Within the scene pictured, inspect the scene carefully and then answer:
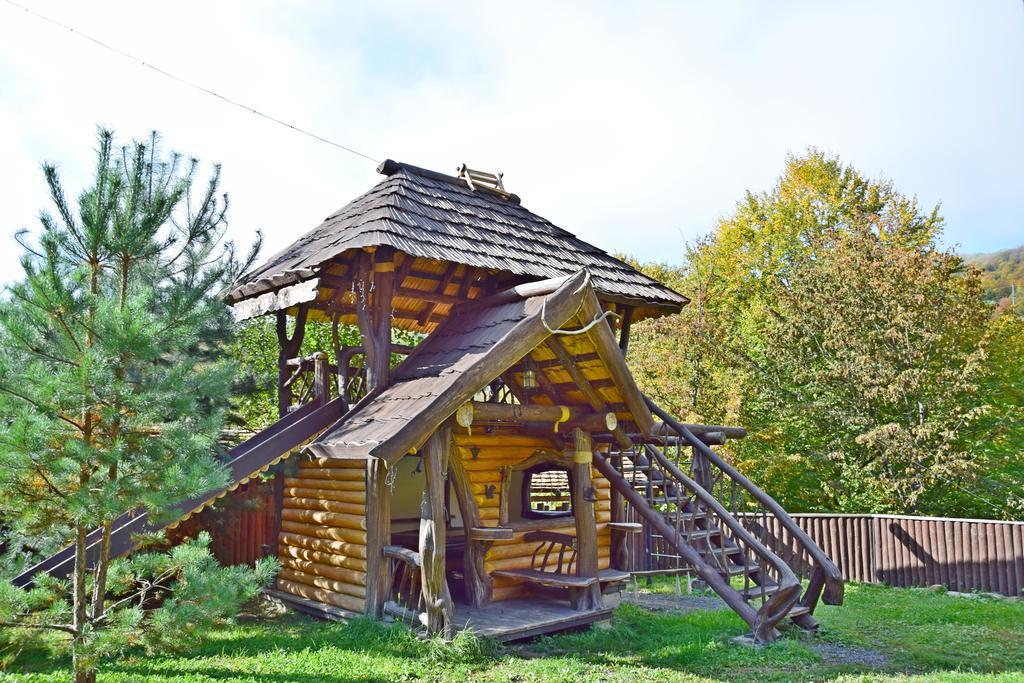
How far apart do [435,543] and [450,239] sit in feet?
13.1

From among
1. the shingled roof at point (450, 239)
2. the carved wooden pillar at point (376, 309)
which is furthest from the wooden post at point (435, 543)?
the shingled roof at point (450, 239)

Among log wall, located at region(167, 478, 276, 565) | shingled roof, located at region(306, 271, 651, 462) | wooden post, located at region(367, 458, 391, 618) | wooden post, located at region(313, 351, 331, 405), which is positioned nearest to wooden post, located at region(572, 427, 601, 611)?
shingled roof, located at region(306, 271, 651, 462)

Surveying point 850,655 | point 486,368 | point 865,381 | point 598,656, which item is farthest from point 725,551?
point 865,381

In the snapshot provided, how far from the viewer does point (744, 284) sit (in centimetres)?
2873

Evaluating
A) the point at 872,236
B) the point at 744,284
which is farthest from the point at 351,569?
the point at 744,284

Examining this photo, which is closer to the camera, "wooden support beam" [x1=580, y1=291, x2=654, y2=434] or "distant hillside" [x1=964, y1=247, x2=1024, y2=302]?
"wooden support beam" [x1=580, y1=291, x2=654, y2=434]

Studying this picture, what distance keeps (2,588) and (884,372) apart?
15986 mm

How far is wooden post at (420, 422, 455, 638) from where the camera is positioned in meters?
7.59

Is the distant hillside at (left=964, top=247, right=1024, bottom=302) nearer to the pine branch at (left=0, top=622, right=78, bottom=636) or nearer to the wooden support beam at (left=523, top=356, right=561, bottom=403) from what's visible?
the wooden support beam at (left=523, top=356, right=561, bottom=403)

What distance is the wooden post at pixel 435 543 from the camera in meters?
7.59

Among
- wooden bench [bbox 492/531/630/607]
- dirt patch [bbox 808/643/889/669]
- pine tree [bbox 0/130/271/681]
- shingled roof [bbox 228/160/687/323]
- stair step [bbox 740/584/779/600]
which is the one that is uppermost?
shingled roof [bbox 228/160/687/323]

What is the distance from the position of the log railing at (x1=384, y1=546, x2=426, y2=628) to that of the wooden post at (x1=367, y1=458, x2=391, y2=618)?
0.22 feet

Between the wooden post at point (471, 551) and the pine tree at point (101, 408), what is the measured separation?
295cm

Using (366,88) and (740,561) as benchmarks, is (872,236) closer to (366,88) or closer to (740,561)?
(740,561)
